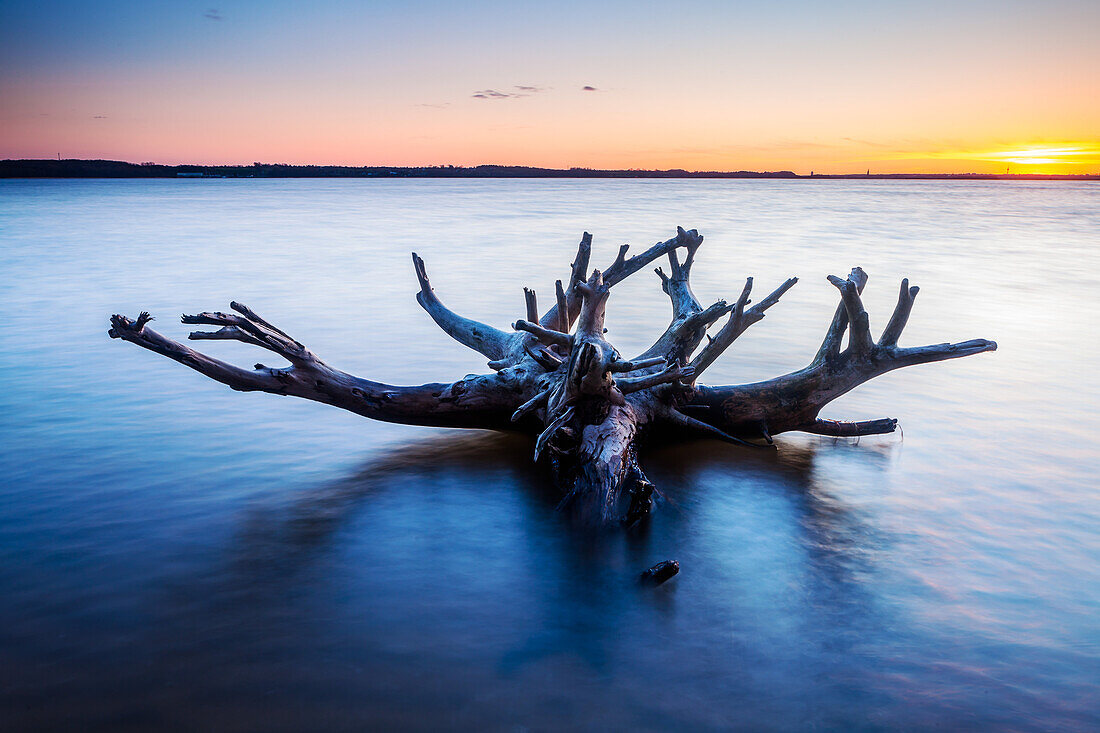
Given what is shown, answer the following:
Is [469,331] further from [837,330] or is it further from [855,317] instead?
[855,317]

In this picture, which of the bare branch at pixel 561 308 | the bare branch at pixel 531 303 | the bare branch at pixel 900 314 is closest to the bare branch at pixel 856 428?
the bare branch at pixel 900 314

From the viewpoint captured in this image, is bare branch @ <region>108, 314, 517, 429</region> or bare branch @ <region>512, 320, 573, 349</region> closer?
bare branch @ <region>512, 320, 573, 349</region>

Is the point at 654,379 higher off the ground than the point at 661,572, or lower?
higher

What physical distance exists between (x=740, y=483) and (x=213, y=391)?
15.3 feet

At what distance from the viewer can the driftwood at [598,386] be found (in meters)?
4.34

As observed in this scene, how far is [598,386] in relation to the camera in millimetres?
4371

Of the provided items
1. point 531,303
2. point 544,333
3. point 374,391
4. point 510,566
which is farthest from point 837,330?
point 374,391

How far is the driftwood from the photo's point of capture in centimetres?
434

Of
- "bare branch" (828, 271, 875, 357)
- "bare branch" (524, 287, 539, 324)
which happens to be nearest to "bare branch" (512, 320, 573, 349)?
"bare branch" (524, 287, 539, 324)

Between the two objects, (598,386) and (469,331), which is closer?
(598,386)

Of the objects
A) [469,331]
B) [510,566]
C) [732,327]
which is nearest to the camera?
[510,566]

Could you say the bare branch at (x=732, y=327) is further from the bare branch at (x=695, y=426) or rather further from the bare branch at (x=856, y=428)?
the bare branch at (x=856, y=428)

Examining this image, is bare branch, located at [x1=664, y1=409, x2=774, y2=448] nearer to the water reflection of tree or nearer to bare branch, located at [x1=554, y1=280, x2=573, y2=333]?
the water reflection of tree

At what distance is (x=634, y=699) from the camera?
2809 mm
